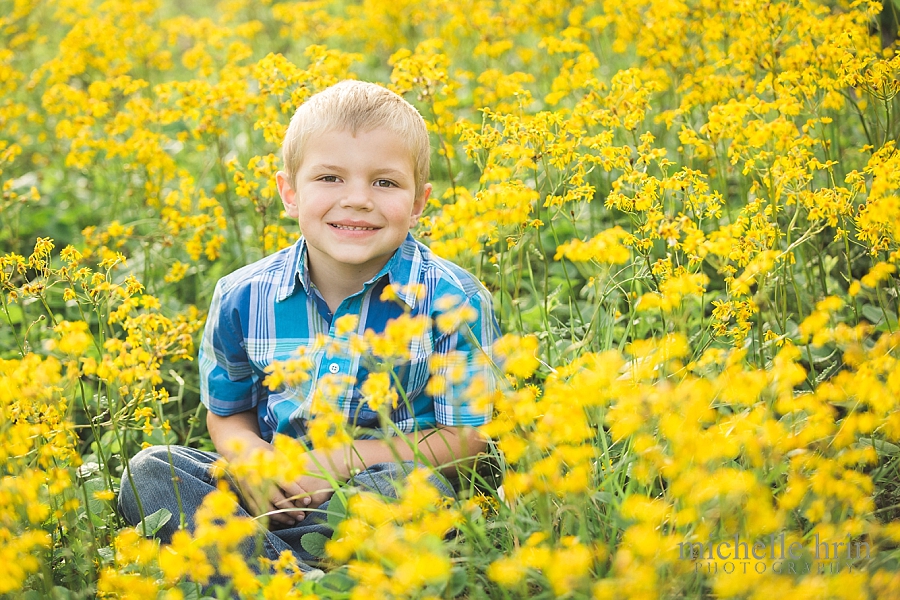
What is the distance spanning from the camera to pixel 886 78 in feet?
8.42

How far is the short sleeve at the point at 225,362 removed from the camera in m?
2.52

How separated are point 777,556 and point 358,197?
138cm

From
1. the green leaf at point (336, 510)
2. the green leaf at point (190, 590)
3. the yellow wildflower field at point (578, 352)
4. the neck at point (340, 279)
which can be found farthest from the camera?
the neck at point (340, 279)

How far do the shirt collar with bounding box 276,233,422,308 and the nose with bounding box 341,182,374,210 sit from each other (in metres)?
0.21

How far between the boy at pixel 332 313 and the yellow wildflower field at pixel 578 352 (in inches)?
5.1

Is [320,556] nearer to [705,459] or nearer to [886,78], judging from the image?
[705,459]

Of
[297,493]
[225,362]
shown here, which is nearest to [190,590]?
[297,493]

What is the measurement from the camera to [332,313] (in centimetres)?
248

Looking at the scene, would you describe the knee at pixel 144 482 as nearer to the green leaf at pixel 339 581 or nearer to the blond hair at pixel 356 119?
the green leaf at pixel 339 581

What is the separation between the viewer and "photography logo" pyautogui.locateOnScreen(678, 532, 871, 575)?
1579 millimetres

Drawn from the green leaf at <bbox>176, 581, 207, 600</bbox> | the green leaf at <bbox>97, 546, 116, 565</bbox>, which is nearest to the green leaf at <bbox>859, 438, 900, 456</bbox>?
the green leaf at <bbox>176, 581, 207, 600</bbox>

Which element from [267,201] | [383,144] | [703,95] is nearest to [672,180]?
[383,144]

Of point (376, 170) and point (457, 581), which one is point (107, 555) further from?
point (376, 170)

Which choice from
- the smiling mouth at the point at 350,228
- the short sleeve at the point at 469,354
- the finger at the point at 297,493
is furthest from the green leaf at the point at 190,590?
the smiling mouth at the point at 350,228
